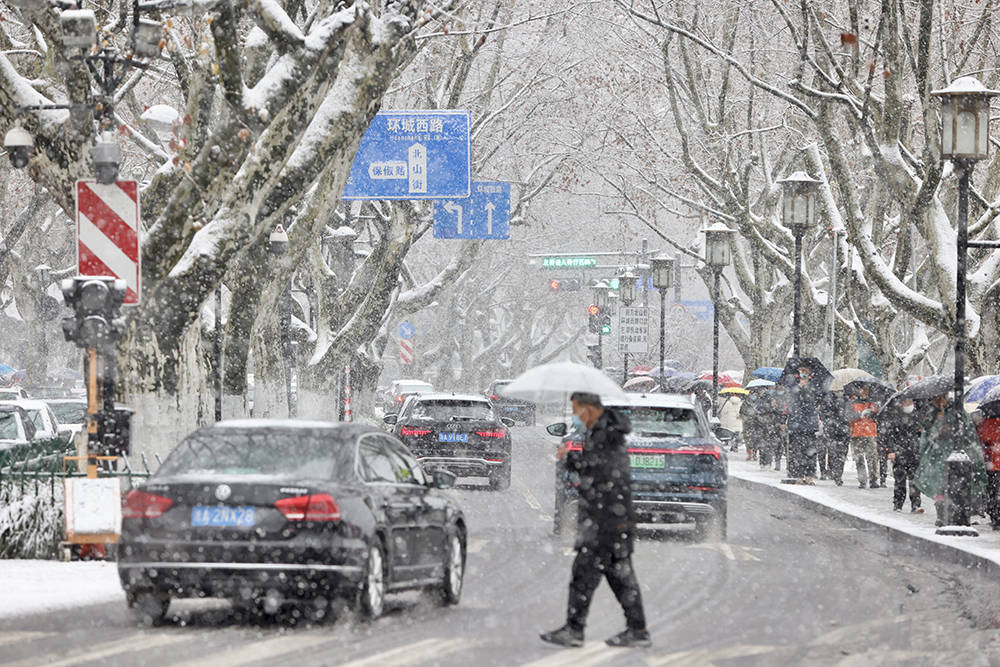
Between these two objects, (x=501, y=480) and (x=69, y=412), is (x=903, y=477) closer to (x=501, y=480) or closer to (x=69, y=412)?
(x=501, y=480)

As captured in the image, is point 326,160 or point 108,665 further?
point 326,160

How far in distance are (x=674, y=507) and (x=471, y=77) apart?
36.1m

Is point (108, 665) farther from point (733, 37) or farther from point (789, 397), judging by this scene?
point (733, 37)

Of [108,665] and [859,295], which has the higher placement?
[859,295]

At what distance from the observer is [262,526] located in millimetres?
11336

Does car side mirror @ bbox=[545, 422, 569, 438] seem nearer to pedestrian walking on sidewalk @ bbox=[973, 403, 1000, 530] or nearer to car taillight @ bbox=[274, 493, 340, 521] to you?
pedestrian walking on sidewalk @ bbox=[973, 403, 1000, 530]

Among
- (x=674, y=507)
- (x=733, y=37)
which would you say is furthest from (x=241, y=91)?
(x=733, y=37)

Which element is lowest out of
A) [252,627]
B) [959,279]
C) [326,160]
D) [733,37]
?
[252,627]

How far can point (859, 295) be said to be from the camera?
3447cm

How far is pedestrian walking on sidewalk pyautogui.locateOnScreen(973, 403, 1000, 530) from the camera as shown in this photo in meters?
19.4

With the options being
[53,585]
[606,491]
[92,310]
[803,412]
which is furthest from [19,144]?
[803,412]

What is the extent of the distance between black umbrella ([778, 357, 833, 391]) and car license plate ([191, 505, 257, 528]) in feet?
61.5

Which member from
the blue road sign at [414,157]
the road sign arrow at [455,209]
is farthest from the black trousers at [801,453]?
the road sign arrow at [455,209]

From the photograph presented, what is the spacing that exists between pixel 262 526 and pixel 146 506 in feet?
2.55
